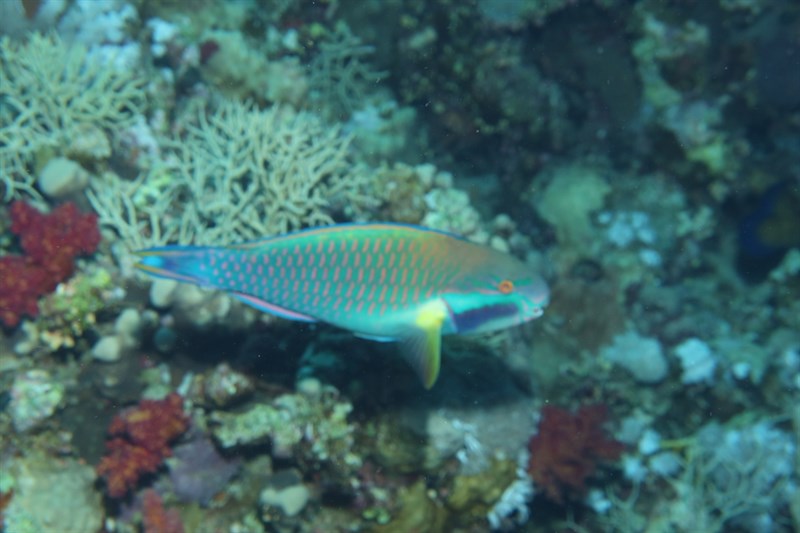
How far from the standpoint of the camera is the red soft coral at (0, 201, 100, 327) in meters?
3.83

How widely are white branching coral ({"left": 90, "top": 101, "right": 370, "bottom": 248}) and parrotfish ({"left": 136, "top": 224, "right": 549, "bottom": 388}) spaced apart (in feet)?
6.20

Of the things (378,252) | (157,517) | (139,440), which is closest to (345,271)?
(378,252)

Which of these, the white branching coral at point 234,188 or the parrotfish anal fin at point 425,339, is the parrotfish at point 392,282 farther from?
the white branching coral at point 234,188

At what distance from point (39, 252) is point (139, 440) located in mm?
1664

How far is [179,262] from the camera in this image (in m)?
2.76

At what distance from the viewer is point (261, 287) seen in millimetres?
2928

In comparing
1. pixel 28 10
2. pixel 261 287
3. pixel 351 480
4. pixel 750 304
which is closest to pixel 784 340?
pixel 750 304

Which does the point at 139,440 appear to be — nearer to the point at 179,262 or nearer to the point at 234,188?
the point at 179,262

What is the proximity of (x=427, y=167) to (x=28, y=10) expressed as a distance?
4.75 metres

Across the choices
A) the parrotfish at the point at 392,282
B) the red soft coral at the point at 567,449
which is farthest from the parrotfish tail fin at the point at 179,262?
the red soft coral at the point at 567,449

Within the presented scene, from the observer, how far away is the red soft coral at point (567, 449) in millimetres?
4746

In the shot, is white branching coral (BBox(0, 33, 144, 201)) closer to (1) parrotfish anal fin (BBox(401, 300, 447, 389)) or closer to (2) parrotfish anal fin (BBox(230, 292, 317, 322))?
(2) parrotfish anal fin (BBox(230, 292, 317, 322))

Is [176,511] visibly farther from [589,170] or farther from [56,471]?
[589,170]

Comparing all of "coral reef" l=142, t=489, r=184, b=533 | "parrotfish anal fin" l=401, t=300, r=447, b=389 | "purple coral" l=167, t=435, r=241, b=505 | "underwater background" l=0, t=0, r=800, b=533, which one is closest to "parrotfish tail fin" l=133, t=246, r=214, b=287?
"parrotfish anal fin" l=401, t=300, r=447, b=389
